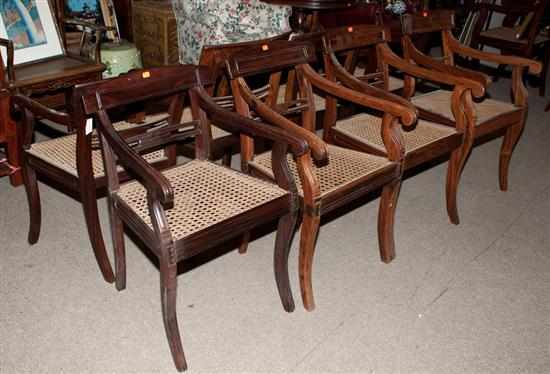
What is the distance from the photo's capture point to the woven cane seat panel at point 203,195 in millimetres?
1716

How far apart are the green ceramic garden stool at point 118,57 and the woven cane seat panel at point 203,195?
2240 mm

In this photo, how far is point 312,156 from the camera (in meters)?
2.03

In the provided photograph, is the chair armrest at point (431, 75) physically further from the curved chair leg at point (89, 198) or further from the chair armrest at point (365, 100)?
the curved chair leg at point (89, 198)

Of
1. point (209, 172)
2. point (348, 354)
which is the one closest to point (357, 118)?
point (209, 172)

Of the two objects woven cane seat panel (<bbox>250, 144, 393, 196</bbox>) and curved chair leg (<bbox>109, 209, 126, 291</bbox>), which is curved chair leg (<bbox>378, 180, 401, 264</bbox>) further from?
curved chair leg (<bbox>109, 209, 126, 291</bbox>)

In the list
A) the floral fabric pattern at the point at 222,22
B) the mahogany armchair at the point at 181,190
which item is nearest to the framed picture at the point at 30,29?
the floral fabric pattern at the point at 222,22

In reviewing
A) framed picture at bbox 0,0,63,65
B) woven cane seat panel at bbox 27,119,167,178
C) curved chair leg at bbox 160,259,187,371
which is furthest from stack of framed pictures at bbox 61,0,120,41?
curved chair leg at bbox 160,259,187,371

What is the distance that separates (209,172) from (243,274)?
19.9 inches

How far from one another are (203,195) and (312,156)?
44 cm

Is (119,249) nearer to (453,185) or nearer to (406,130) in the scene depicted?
(406,130)

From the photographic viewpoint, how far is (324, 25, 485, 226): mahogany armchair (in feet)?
7.72

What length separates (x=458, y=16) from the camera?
547cm

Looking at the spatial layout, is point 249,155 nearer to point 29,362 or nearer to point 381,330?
point 381,330

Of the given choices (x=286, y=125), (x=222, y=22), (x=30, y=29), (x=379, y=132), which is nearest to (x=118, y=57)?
(x=222, y=22)
